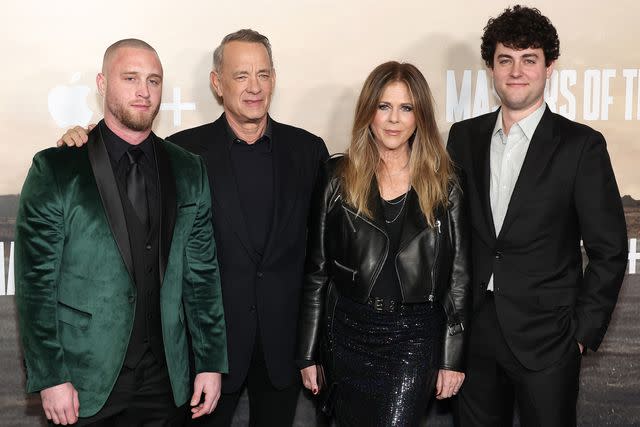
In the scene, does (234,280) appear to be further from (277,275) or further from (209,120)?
(209,120)

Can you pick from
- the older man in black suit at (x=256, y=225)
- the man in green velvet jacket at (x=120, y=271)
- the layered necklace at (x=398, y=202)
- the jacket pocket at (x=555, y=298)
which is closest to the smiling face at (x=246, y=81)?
the older man in black suit at (x=256, y=225)

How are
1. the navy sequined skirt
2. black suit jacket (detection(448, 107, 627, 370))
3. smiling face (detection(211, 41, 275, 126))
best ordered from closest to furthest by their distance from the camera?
the navy sequined skirt, black suit jacket (detection(448, 107, 627, 370)), smiling face (detection(211, 41, 275, 126))

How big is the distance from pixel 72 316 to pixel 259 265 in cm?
76

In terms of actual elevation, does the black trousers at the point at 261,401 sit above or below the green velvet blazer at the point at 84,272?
below

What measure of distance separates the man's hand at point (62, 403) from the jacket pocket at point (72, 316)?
19 centimetres

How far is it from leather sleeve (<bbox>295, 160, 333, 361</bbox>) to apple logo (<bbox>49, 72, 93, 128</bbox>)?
4.55 ft

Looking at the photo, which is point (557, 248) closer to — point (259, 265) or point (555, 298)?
point (555, 298)

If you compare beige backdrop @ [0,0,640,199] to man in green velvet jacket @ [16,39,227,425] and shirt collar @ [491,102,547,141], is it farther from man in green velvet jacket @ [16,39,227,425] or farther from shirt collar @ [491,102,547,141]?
man in green velvet jacket @ [16,39,227,425]

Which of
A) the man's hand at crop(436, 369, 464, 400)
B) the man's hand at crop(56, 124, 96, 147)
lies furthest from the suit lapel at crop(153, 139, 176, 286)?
the man's hand at crop(436, 369, 464, 400)

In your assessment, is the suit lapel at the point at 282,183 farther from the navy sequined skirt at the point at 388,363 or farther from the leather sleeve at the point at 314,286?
the navy sequined skirt at the point at 388,363

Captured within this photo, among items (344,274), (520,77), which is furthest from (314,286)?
(520,77)

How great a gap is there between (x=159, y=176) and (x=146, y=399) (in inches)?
30.0

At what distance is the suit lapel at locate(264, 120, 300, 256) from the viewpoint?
2934 mm

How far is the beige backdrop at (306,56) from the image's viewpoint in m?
3.54
